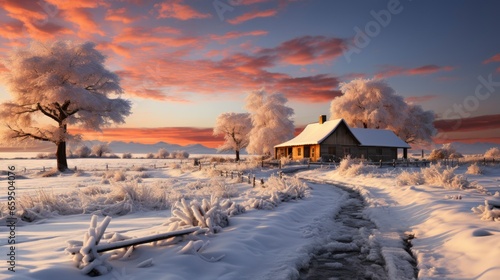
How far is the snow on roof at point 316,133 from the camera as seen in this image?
43.9 metres

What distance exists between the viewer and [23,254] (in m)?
5.89

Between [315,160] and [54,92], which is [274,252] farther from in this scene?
[315,160]

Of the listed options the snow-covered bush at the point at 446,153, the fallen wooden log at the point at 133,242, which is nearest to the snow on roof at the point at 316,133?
the snow-covered bush at the point at 446,153

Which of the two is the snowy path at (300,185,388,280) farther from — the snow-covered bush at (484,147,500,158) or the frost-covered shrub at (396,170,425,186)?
the snow-covered bush at (484,147,500,158)

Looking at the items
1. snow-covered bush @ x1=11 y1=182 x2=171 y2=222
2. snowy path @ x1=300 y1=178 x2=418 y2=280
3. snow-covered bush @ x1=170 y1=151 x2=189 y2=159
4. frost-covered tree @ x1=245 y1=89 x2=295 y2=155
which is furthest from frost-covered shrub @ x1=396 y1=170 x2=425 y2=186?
snow-covered bush @ x1=170 y1=151 x2=189 y2=159

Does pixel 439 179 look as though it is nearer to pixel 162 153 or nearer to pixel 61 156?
pixel 61 156

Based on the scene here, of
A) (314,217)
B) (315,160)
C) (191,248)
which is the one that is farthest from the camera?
(315,160)

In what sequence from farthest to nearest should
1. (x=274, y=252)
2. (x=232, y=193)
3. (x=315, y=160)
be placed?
(x=315, y=160)
(x=232, y=193)
(x=274, y=252)

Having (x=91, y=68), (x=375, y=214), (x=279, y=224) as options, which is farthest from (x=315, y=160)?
(x=279, y=224)

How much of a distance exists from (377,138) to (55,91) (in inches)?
1630

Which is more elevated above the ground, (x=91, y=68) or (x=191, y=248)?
(x=91, y=68)

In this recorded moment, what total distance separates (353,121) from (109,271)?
6235 cm

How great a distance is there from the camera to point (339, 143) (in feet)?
150

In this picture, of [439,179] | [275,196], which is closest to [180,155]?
[439,179]
